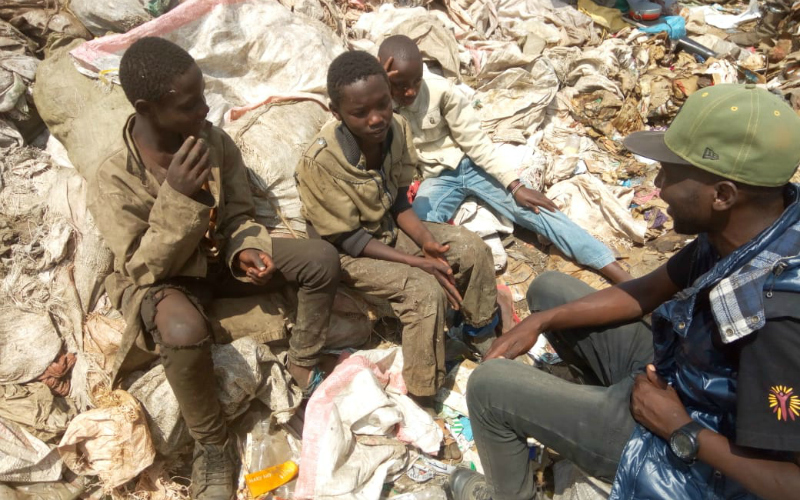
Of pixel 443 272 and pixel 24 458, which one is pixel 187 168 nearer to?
pixel 443 272

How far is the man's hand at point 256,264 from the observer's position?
Answer: 8.10 feet

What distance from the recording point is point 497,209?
3859mm

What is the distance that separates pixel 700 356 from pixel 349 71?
73.3 inches

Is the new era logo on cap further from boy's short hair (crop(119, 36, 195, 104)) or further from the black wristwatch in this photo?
boy's short hair (crop(119, 36, 195, 104))

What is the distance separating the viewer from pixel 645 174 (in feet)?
14.8

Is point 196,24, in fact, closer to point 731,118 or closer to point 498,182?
point 498,182

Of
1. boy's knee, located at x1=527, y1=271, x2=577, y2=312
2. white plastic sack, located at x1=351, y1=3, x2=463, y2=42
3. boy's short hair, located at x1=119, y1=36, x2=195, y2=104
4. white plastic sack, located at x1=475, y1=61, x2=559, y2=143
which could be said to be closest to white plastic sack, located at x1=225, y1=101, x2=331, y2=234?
boy's short hair, located at x1=119, y1=36, x2=195, y2=104

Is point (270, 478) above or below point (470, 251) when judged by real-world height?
below

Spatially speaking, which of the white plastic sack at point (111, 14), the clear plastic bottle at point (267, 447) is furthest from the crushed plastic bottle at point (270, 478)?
the white plastic sack at point (111, 14)

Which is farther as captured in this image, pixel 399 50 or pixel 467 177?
pixel 467 177

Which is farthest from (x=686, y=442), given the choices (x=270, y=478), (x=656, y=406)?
(x=270, y=478)

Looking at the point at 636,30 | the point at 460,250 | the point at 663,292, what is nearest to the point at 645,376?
the point at 663,292

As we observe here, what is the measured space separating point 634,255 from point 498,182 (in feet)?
3.62

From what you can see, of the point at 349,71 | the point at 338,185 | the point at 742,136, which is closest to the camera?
the point at 742,136
